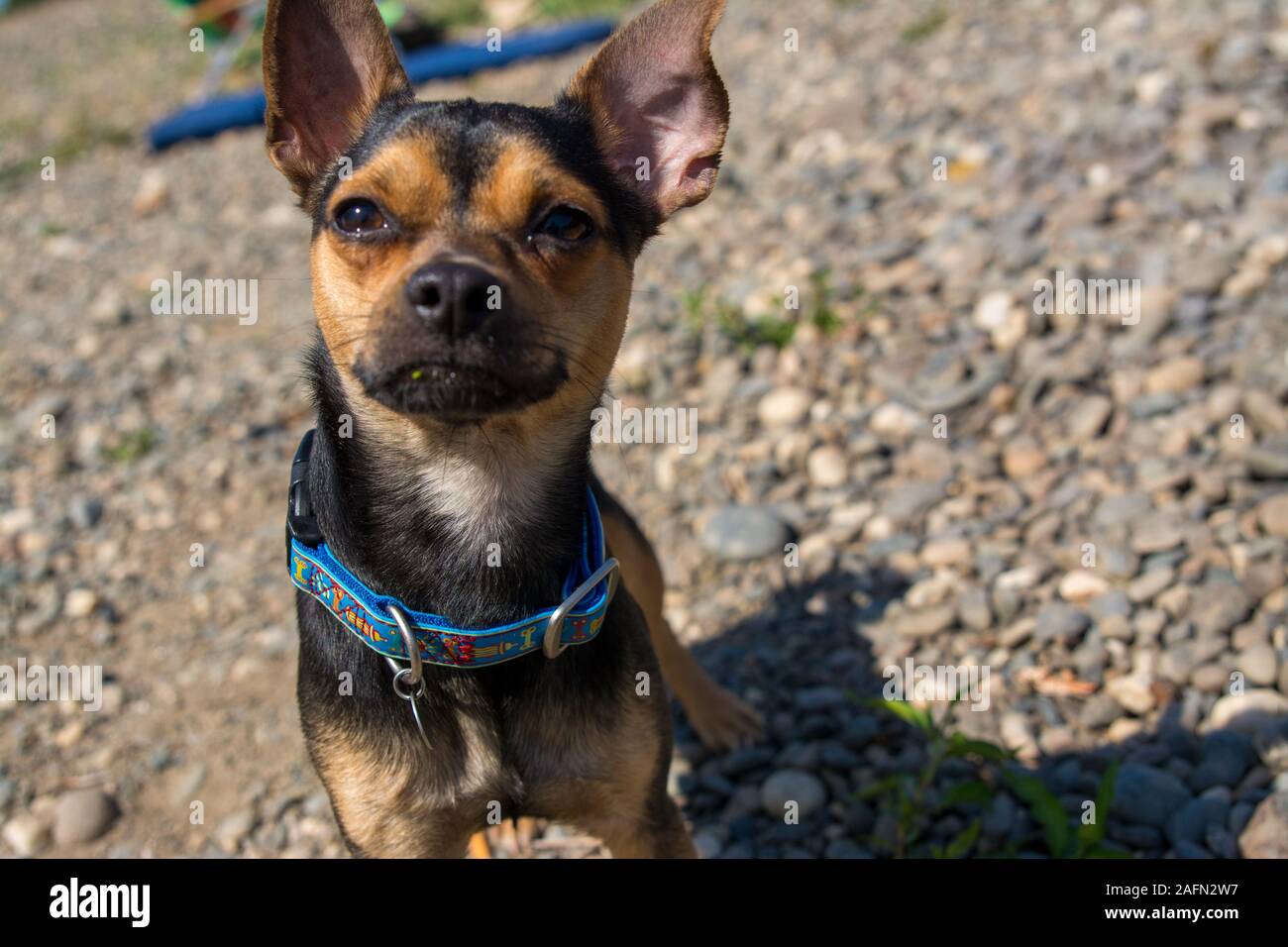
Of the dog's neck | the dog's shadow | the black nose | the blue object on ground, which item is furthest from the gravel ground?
the blue object on ground

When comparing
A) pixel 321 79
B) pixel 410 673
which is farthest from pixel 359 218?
pixel 410 673

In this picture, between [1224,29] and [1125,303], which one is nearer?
[1125,303]

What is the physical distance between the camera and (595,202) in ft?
10.8

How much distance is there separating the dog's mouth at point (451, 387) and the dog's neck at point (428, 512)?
262 mm

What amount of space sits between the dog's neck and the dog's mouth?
262mm

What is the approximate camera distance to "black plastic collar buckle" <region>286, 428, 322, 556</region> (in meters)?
3.23

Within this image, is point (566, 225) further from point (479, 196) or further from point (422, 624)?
point (422, 624)

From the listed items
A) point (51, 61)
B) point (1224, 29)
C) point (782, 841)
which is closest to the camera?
point (782, 841)

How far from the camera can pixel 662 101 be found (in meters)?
3.74

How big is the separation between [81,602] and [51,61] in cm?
1594

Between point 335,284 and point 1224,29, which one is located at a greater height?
point 1224,29

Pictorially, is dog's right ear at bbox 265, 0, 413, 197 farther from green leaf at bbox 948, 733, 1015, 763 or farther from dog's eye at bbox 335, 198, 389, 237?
green leaf at bbox 948, 733, 1015, 763
